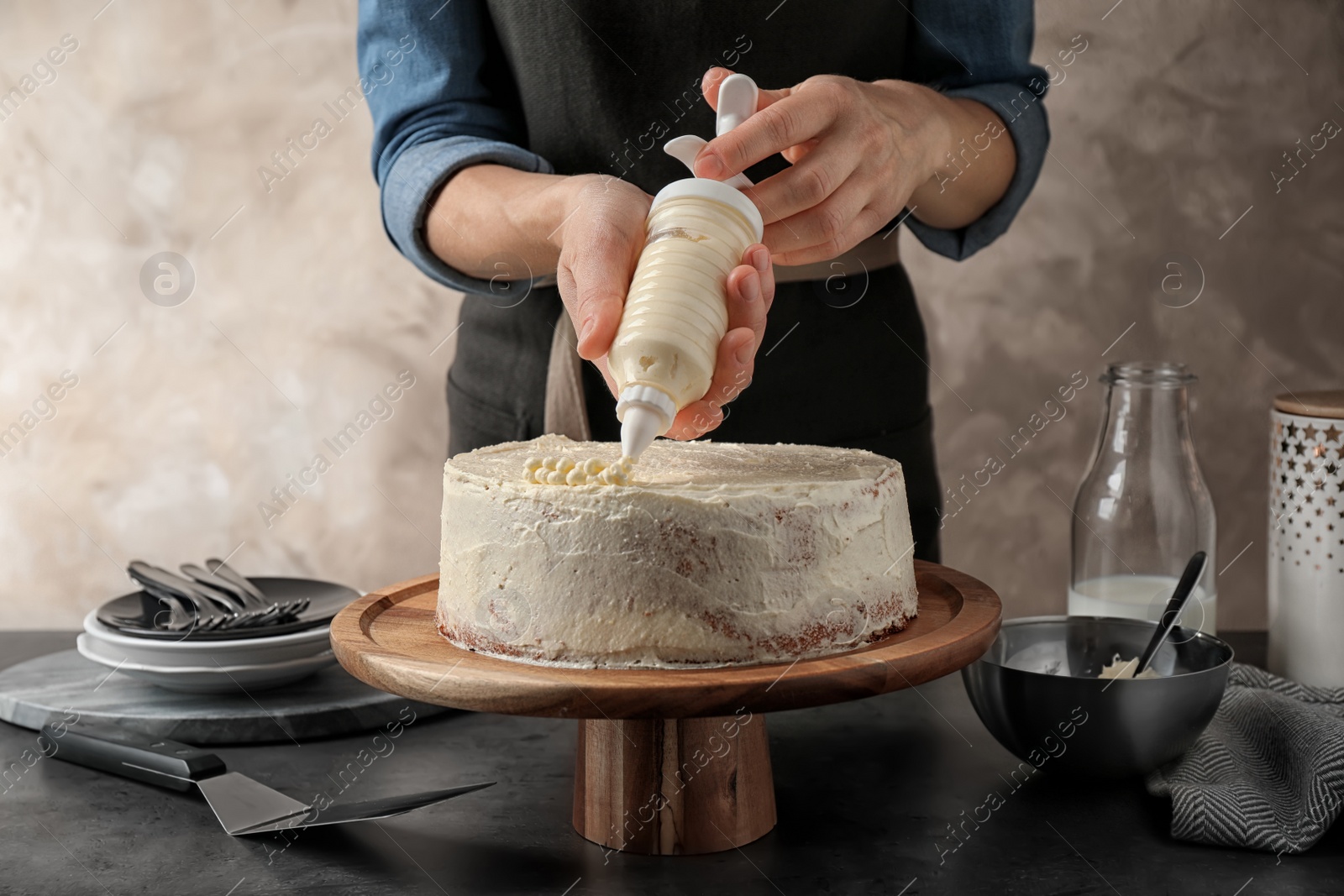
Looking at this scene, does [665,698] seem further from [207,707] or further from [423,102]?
[423,102]

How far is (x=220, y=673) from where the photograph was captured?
119 centimetres

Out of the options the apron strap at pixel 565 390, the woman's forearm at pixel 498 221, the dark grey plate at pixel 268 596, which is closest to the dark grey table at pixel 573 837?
the dark grey plate at pixel 268 596

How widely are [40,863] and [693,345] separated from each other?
2.01ft

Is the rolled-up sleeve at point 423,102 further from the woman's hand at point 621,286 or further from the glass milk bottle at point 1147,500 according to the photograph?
the glass milk bottle at point 1147,500

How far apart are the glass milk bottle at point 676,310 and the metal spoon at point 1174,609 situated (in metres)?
0.49

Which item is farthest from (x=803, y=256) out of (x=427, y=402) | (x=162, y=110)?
(x=162, y=110)

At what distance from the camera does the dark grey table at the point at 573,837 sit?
89cm

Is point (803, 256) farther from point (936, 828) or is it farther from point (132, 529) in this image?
point (132, 529)

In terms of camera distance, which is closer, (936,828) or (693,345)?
(693,345)

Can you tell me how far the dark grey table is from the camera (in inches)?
35.1

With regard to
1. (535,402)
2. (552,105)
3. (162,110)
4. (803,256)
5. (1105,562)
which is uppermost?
(162,110)

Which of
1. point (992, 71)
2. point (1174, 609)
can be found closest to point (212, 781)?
point (1174, 609)

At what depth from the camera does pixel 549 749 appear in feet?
3.81

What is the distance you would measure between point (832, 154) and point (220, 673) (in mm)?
739
